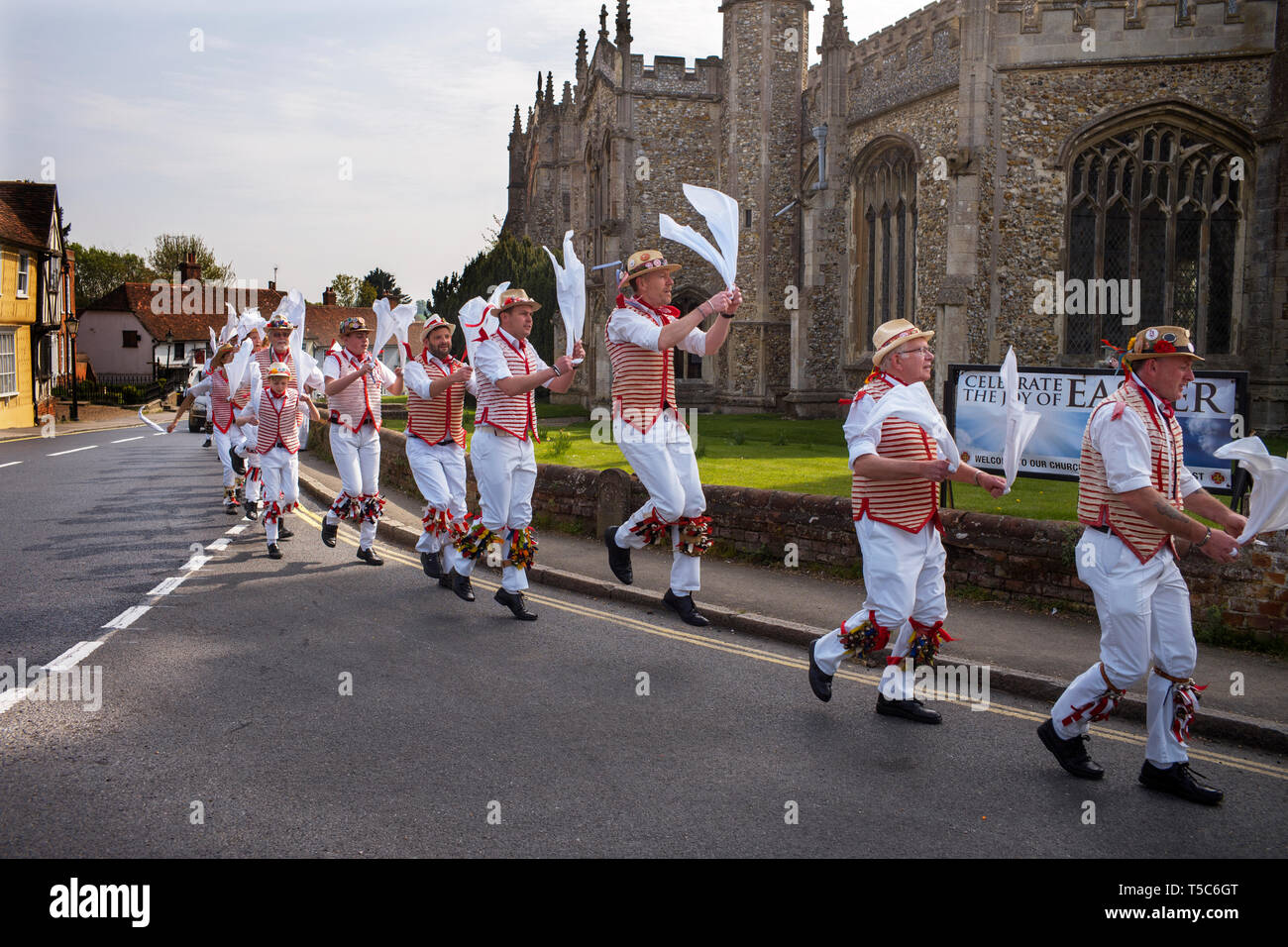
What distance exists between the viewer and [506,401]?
8102 mm

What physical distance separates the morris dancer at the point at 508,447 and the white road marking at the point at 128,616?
271cm

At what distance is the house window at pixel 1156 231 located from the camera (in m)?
19.8

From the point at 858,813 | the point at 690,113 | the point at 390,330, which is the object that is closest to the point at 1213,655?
the point at 858,813

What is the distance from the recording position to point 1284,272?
62.8ft

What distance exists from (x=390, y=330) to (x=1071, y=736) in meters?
7.73

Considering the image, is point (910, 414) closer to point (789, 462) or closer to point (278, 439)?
point (278, 439)

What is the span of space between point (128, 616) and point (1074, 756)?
6682mm

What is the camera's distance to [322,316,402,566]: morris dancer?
10.7m

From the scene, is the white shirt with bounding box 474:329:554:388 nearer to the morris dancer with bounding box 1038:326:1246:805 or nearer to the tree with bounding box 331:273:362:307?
the morris dancer with bounding box 1038:326:1246:805

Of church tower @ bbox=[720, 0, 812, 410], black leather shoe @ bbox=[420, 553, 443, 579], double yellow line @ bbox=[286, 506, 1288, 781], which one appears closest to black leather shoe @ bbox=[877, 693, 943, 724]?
double yellow line @ bbox=[286, 506, 1288, 781]

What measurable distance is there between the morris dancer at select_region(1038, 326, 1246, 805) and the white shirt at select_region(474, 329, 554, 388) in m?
4.29

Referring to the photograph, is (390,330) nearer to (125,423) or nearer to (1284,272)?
(1284,272)

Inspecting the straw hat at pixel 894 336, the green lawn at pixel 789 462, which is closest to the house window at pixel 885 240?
the green lawn at pixel 789 462

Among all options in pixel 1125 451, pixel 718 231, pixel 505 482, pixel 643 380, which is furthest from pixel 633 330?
pixel 1125 451
